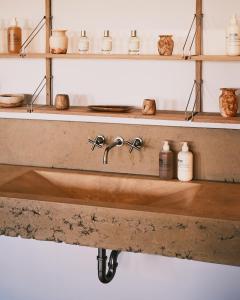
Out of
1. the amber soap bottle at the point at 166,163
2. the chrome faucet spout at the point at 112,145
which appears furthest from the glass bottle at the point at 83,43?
the amber soap bottle at the point at 166,163

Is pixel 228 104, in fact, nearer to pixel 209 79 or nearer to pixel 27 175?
pixel 209 79

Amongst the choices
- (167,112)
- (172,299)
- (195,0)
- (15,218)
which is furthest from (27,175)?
(195,0)

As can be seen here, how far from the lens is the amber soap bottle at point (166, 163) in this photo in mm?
2516

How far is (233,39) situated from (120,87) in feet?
2.15

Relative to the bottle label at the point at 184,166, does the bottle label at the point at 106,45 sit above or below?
above

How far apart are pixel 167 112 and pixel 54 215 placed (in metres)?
0.84

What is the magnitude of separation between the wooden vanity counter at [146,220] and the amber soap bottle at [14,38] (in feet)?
2.27

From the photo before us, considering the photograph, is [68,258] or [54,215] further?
[68,258]

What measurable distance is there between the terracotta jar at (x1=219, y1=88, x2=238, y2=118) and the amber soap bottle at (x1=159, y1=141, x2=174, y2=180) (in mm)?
333

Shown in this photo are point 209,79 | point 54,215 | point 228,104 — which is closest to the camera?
point 54,215

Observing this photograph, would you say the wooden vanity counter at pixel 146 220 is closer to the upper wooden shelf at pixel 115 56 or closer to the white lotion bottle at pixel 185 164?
the white lotion bottle at pixel 185 164

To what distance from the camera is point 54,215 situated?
2.11m

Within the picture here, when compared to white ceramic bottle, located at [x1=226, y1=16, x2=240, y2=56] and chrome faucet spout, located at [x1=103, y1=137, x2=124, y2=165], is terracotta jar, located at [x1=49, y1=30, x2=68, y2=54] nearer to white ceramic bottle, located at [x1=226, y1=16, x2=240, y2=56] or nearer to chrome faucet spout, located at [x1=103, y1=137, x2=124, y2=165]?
chrome faucet spout, located at [x1=103, y1=137, x2=124, y2=165]

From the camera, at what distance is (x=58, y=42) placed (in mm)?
2541
